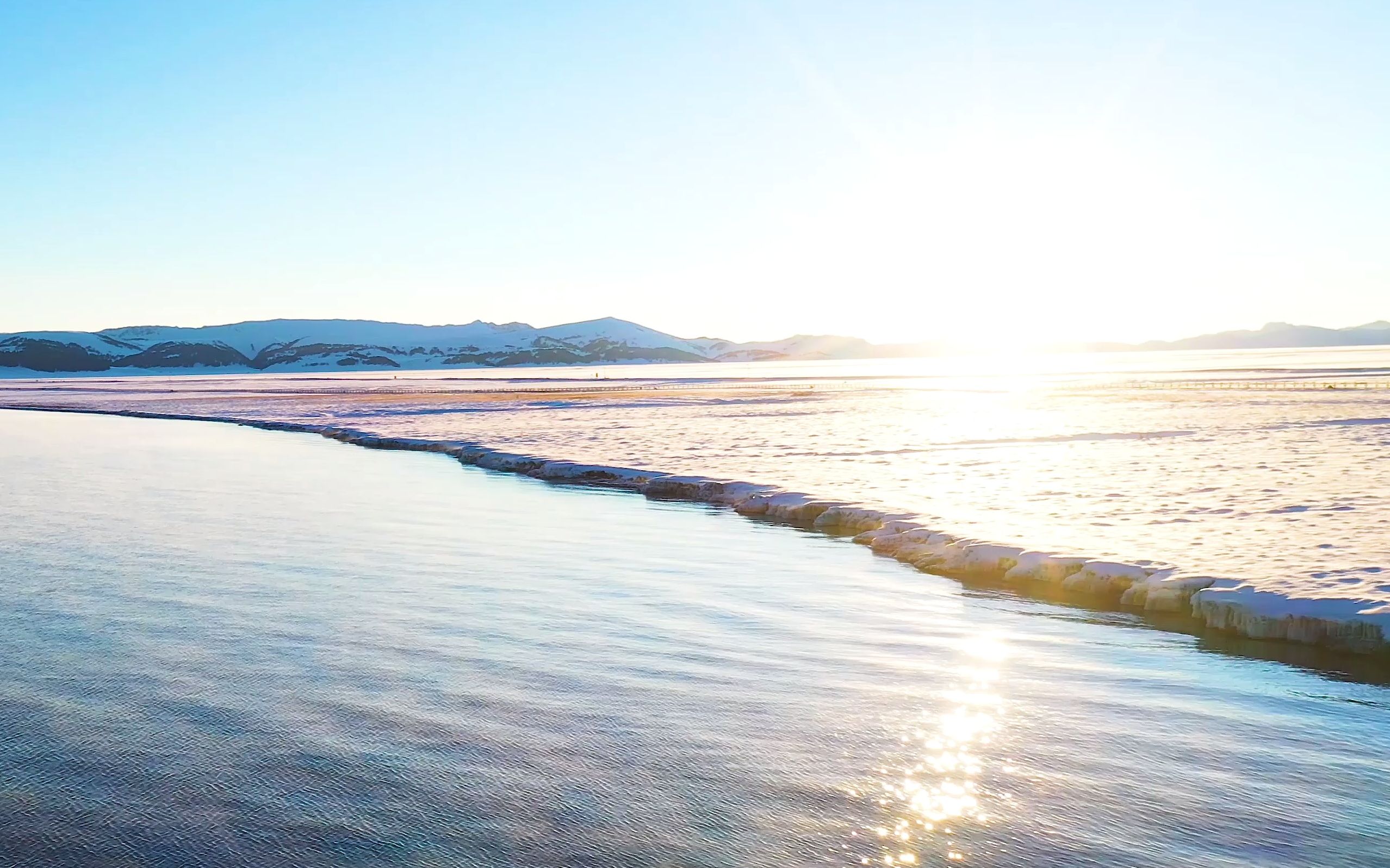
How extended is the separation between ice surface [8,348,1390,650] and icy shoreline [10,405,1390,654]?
A: 0.10 ft

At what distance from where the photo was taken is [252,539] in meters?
17.7

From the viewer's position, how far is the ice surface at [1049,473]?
504 inches

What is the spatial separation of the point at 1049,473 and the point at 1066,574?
34.8ft

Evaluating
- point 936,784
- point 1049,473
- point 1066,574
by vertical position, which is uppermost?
point 1049,473

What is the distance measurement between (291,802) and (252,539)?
1176 cm

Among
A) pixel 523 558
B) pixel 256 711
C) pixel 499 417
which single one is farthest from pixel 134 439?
pixel 256 711

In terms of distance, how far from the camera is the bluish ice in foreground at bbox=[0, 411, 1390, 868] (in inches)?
261

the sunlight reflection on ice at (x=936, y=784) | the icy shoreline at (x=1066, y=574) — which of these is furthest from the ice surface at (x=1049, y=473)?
the sunlight reflection on ice at (x=936, y=784)

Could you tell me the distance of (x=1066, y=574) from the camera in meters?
13.7

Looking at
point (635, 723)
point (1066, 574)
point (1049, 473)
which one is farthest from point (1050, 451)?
point (635, 723)

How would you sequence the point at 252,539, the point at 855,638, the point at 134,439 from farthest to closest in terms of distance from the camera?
the point at 134,439, the point at 252,539, the point at 855,638

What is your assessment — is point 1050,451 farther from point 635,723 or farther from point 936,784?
point 936,784

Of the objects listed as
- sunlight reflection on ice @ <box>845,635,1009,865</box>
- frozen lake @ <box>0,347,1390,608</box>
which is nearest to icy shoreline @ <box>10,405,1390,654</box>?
frozen lake @ <box>0,347,1390,608</box>

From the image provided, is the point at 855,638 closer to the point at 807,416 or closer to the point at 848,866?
the point at 848,866
